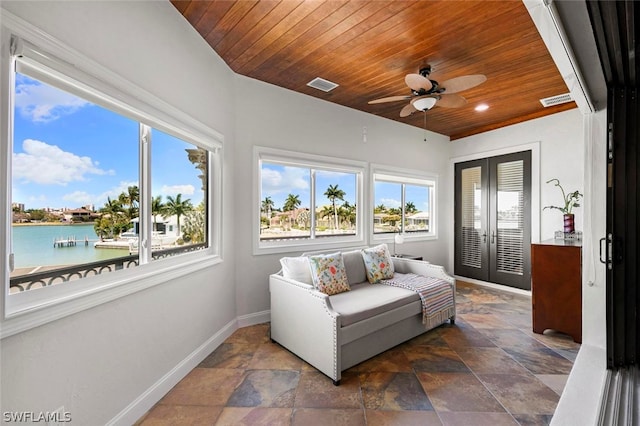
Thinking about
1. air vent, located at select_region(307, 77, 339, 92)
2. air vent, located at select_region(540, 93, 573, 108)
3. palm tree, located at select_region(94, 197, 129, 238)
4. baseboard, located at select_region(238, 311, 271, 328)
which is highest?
air vent, located at select_region(307, 77, 339, 92)

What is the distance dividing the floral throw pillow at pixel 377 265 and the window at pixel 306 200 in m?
0.77

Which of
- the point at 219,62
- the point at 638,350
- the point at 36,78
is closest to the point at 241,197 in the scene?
the point at 219,62

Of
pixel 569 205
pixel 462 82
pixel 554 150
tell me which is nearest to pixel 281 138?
pixel 462 82

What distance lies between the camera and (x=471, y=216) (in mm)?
5188

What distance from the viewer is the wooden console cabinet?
281 cm

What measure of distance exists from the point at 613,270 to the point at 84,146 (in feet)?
11.5

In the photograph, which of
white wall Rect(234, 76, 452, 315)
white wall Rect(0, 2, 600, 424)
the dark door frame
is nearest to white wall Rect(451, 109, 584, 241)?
white wall Rect(0, 2, 600, 424)

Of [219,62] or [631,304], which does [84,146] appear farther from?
[631,304]

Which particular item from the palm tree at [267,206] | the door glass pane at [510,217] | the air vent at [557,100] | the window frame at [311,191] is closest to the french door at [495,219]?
the door glass pane at [510,217]

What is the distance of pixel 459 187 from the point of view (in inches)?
213

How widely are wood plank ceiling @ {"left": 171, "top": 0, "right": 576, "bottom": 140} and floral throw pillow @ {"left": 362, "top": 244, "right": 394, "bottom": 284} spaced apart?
2100mm

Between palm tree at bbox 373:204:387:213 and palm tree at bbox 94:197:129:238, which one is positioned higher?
palm tree at bbox 373:204:387:213

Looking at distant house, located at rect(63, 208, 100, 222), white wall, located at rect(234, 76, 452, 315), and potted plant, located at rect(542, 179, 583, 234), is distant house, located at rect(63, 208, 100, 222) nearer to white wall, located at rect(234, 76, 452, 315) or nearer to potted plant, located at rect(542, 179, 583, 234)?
white wall, located at rect(234, 76, 452, 315)

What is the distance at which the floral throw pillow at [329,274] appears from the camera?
2797mm
